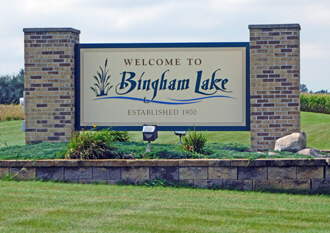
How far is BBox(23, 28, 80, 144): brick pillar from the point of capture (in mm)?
11617

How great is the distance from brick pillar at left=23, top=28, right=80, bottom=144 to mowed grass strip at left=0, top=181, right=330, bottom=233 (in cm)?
306

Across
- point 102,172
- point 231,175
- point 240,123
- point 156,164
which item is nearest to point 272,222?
point 231,175

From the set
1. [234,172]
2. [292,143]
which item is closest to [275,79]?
[292,143]

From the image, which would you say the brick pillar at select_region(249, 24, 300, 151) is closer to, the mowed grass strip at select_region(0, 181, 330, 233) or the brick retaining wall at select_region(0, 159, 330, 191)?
the brick retaining wall at select_region(0, 159, 330, 191)

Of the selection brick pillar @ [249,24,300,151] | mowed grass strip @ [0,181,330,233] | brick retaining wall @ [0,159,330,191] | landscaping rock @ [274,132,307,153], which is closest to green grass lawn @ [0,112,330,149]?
brick pillar @ [249,24,300,151]

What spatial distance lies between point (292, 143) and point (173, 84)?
3.19 meters

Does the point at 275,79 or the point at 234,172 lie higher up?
the point at 275,79

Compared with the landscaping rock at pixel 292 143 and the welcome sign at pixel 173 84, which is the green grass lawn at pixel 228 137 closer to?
the welcome sign at pixel 173 84

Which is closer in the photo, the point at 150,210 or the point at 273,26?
the point at 150,210

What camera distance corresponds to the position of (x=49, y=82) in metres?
11.7

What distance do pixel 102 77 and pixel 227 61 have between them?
124 inches

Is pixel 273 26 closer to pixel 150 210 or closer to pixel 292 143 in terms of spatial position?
pixel 292 143

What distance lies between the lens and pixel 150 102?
1168cm

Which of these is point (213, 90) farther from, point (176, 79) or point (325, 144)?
point (325, 144)
